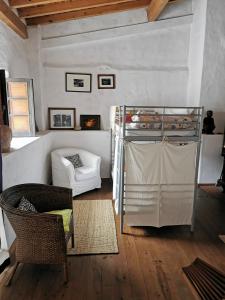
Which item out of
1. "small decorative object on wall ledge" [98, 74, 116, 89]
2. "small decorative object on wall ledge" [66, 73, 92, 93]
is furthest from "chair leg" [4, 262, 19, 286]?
"small decorative object on wall ledge" [98, 74, 116, 89]

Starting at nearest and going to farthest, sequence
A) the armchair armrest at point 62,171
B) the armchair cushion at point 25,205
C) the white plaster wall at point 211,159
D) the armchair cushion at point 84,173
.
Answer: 1. the armchair cushion at point 25,205
2. the armchair armrest at point 62,171
3. the armchair cushion at point 84,173
4. the white plaster wall at point 211,159

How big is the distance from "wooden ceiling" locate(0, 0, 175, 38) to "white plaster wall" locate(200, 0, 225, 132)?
0.97 meters

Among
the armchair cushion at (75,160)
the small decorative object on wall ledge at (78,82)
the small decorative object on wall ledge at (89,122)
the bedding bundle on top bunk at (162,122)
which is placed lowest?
the armchair cushion at (75,160)

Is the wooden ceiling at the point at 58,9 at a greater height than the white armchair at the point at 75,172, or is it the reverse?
the wooden ceiling at the point at 58,9

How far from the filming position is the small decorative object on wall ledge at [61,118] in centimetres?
486

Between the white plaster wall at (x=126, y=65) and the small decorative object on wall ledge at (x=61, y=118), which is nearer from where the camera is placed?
the white plaster wall at (x=126, y=65)

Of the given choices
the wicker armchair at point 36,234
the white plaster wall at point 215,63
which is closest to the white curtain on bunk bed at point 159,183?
the wicker armchair at point 36,234

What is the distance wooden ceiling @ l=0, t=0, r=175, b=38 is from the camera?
3.25 meters

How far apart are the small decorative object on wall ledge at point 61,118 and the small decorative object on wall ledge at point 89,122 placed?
19 centimetres

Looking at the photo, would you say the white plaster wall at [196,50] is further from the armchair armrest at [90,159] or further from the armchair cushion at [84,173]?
the armchair cushion at [84,173]

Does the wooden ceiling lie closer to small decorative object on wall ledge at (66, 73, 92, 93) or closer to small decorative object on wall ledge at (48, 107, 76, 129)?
small decorative object on wall ledge at (66, 73, 92, 93)

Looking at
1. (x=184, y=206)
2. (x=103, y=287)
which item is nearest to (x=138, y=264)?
(x=103, y=287)

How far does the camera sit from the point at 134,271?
92.2 inches

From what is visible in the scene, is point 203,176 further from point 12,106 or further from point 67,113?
point 12,106
